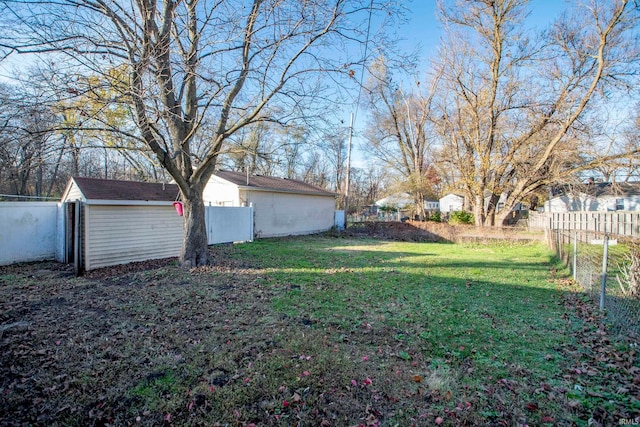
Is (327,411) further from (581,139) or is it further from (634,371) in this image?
(581,139)

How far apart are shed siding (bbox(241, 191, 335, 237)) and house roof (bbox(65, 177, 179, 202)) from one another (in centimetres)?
500

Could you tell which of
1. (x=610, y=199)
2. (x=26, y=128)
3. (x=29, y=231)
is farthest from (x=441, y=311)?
(x=610, y=199)

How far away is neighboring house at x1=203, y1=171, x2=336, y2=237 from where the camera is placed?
1547 centimetres

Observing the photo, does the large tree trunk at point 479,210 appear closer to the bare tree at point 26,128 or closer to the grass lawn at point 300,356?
the grass lawn at point 300,356

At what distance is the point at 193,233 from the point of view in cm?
838

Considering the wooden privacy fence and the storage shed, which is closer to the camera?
the storage shed

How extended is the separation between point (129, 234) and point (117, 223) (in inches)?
18.0

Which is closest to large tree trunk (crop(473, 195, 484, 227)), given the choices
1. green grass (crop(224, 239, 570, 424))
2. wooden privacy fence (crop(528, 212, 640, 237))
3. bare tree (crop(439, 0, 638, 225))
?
bare tree (crop(439, 0, 638, 225))

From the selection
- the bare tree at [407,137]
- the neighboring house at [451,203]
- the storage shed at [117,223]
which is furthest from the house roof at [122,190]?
the neighboring house at [451,203]

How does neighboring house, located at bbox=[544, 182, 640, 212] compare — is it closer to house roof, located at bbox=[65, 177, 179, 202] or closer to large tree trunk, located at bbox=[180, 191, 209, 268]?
large tree trunk, located at bbox=[180, 191, 209, 268]

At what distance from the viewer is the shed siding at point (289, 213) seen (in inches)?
627

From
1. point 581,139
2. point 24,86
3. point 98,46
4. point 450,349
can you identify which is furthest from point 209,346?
point 581,139

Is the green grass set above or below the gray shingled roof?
below

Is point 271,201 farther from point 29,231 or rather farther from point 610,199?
point 610,199
